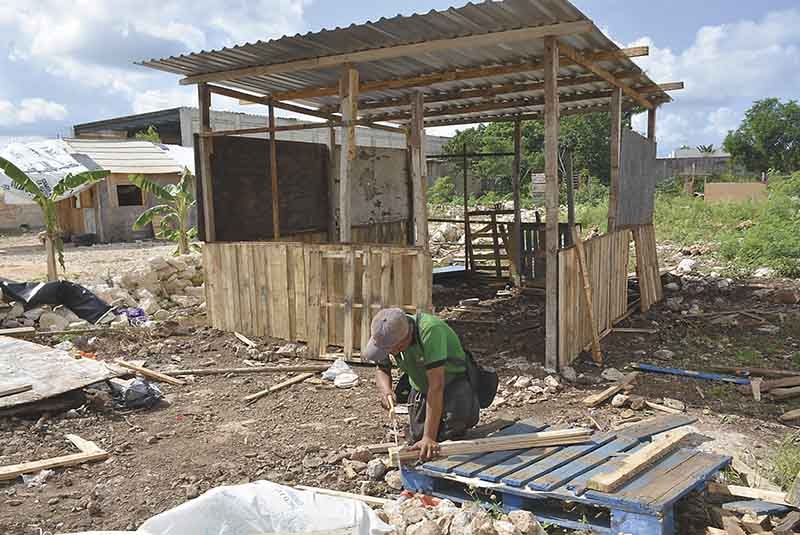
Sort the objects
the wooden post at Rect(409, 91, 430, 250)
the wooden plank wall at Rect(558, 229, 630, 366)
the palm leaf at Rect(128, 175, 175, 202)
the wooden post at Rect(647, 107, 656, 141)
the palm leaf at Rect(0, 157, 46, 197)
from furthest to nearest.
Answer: the palm leaf at Rect(128, 175, 175, 202), the palm leaf at Rect(0, 157, 46, 197), the wooden post at Rect(647, 107, 656, 141), the wooden post at Rect(409, 91, 430, 250), the wooden plank wall at Rect(558, 229, 630, 366)

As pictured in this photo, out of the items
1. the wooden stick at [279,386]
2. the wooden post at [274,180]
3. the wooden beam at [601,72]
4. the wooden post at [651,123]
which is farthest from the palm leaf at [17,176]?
the wooden post at [651,123]

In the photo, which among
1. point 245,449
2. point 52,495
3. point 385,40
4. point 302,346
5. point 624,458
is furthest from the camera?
point 302,346

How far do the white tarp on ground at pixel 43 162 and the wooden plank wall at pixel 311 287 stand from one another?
1336cm

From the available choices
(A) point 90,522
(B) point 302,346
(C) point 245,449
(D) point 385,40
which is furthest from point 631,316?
(A) point 90,522

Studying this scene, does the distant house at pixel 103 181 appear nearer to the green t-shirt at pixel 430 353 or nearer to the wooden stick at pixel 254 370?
the wooden stick at pixel 254 370

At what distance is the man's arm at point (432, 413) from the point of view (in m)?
4.36

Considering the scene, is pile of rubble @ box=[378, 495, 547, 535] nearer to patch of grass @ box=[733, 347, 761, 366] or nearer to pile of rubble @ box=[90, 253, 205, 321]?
patch of grass @ box=[733, 347, 761, 366]

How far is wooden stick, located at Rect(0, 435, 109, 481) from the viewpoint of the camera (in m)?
5.09

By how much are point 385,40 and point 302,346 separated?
401cm

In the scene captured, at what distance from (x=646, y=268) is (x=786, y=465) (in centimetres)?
638

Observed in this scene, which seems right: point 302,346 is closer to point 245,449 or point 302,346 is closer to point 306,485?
point 245,449

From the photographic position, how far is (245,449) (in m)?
5.61

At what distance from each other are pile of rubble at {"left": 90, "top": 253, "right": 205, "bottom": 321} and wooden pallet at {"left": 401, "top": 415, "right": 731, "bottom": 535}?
7.75 m

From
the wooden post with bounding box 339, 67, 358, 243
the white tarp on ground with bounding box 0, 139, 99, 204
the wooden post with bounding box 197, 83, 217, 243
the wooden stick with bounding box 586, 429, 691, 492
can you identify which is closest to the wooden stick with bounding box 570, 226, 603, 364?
the wooden post with bounding box 339, 67, 358, 243
